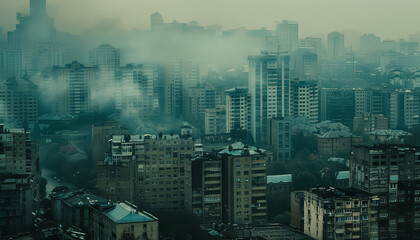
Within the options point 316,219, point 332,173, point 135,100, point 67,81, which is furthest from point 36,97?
point 316,219

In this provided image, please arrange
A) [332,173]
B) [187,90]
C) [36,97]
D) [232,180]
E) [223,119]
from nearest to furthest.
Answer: [232,180], [332,173], [223,119], [36,97], [187,90]

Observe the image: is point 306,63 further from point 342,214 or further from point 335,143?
point 342,214

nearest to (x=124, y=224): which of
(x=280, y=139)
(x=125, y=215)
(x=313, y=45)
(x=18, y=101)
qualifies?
(x=125, y=215)

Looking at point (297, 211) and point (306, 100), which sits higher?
point (306, 100)

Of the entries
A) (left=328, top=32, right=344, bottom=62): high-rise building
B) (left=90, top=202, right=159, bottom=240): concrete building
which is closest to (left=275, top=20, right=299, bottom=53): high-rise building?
(left=328, top=32, right=344, bottom=62): high-rise building

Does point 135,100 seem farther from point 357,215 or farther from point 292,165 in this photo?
point 357,215
